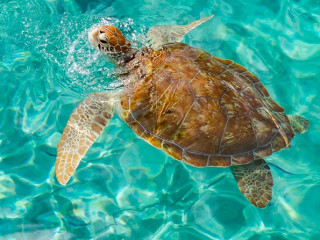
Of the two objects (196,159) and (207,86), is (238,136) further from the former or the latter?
(207,86)

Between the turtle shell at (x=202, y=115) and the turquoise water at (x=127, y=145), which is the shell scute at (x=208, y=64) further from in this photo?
the turquoise water at (x=127, y=145)

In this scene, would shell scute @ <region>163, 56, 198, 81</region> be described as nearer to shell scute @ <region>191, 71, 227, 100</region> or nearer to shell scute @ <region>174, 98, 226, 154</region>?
shell scute @ <region>191, 71, 227, 100</region>

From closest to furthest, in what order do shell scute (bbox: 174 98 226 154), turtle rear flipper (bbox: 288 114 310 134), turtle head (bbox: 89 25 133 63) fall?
shell scute (bbox: 174 98 226 154), turtle rear flipper (bbox: 288 114 310 134), turtle head (bbox: 89 25 133 63)

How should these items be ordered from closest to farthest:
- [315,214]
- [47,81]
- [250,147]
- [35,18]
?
1. [250,147]
2. [315,214]
3. [47,81]
4. [35,18]

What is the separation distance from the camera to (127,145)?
14.5 feet

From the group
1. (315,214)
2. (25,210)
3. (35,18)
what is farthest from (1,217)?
(315,214)

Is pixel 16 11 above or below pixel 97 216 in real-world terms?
above

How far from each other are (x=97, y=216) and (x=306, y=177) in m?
2.77

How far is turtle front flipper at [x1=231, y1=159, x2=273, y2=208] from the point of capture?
391 centimetres

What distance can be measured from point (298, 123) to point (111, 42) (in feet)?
8.96

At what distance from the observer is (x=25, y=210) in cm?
403

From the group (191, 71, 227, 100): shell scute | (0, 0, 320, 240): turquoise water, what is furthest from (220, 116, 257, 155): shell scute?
(0, 0, 320, 240): turquoise water

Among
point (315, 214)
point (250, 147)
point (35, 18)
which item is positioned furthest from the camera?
point (35, 18)

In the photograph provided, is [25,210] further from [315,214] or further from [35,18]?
[315,214]
